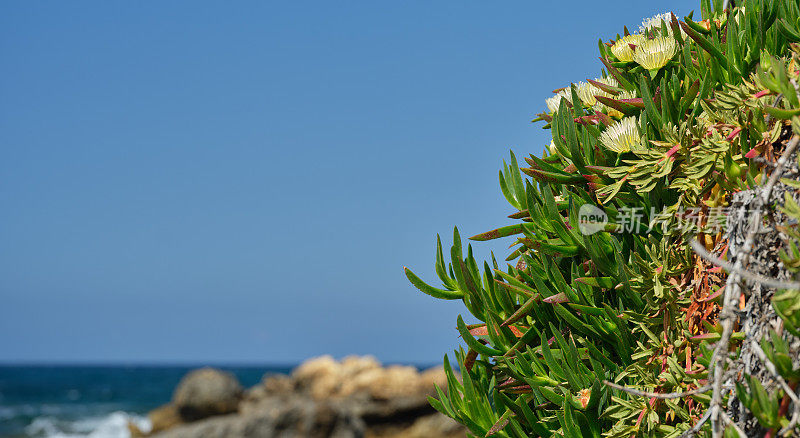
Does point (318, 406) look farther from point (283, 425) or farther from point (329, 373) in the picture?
point (329, 373)

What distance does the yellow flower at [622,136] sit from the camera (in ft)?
5.35

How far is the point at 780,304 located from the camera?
1171 millimetres

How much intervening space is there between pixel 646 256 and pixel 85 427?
29.5 meters

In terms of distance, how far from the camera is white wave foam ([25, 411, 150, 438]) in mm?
24516

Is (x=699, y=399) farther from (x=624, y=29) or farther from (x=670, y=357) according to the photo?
(x=624, y=29)

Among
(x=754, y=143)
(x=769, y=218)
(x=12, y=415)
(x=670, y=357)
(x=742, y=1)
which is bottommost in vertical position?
(x=12, y=415)

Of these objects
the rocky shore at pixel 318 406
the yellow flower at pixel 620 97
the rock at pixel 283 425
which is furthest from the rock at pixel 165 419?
the yellow flower at pixel 620 97

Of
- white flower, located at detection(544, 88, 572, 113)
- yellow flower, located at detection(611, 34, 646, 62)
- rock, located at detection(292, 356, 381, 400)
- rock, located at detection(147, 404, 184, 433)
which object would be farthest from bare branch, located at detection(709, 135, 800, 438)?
rock, located at detection(147, 404, 184, 433)

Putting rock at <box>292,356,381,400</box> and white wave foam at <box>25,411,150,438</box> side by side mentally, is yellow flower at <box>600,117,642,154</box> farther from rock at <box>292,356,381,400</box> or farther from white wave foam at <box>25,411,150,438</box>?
white wave foam at <box>25,411,150,438</box>

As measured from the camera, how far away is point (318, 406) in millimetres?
10820

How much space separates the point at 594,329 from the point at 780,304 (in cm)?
53

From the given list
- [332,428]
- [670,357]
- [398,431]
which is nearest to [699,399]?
[670,357]

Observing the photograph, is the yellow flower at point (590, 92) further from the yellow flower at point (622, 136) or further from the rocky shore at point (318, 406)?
the rocky shore at point (318, 406)

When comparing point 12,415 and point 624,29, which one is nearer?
point 624,29
